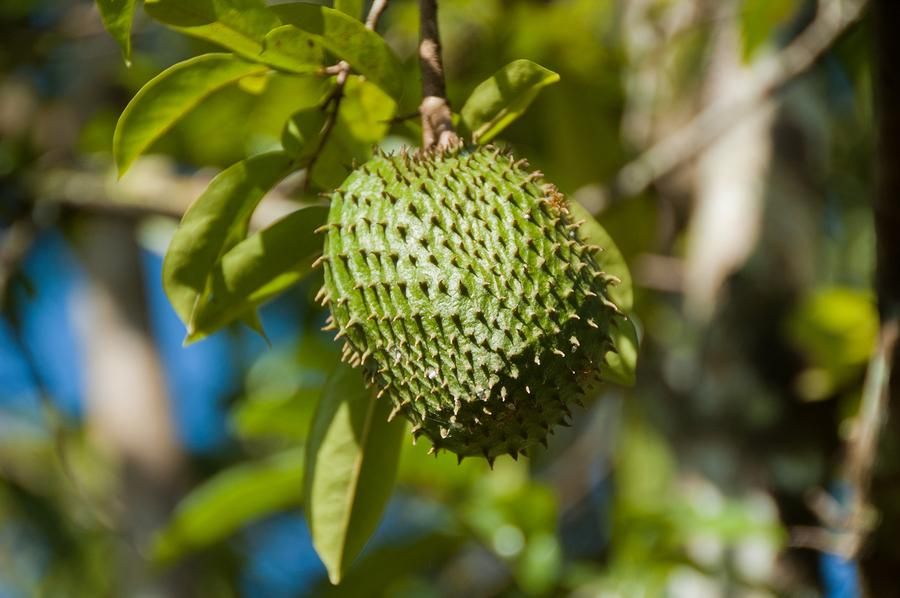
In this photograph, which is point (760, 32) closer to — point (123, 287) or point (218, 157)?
point (218, 157)

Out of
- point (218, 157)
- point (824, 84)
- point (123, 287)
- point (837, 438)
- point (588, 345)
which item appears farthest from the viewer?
point (123, 287)

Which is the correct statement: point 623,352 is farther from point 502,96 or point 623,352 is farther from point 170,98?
point 170,98

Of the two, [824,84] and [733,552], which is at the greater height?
[824,84]

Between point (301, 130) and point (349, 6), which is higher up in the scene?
point (349, 6)

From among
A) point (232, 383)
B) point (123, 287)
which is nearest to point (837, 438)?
point (123, 287)

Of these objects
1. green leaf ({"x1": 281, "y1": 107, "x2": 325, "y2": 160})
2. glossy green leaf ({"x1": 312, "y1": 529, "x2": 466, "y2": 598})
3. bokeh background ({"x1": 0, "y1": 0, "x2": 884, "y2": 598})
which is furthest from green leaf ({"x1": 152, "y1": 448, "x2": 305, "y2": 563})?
green leaf ({"x1": 281, "y1": 107, "x2": 325, "y2": 160})

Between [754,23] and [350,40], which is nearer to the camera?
[350,40]

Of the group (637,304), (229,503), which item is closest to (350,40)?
(229,503)
